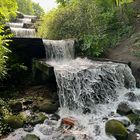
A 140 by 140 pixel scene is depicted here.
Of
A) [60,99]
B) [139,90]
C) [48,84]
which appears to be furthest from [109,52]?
[60,99]

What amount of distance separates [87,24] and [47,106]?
21.9 feet

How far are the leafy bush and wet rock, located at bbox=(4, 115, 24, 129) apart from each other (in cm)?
638

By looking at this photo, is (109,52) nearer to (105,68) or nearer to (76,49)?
(76,49)

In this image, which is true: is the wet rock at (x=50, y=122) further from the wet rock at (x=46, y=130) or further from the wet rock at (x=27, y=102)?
the wet rock at (x=27, y=102)

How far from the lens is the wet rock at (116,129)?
22.8 ft

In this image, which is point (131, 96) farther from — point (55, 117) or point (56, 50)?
point (56, 50)

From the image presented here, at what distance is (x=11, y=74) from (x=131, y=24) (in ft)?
26.1

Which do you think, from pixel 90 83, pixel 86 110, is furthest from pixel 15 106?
pixel 90 83

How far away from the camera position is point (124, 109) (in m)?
8.45

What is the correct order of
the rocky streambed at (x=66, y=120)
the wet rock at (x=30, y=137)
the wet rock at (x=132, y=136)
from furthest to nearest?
the rocky streambed at (x=66, y=120) < the wet rock at (x=132, y=136) < the wet rock at (x=30, y=137)

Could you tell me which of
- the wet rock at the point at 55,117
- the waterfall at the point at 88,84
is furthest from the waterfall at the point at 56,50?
the wet rock at the point at 55,117

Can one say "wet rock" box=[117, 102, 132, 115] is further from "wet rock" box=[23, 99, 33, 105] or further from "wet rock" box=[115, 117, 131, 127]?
"wet rock" box=[23, 99, 33, 105]

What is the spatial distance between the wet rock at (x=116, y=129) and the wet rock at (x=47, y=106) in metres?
2.19

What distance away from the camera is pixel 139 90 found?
10.4m
